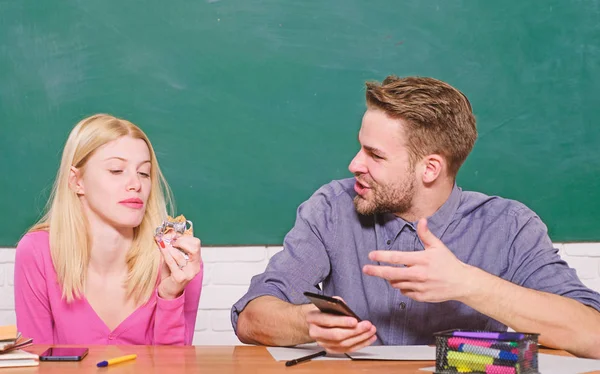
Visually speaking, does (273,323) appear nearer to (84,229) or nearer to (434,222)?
(434,222)

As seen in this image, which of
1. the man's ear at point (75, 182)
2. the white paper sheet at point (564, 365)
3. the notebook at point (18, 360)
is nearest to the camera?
the white paper sheet at point (564, 365)

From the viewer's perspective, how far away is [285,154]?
2.88 meters

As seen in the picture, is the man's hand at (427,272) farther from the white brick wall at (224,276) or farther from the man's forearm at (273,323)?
the white brick wall at (224,276)

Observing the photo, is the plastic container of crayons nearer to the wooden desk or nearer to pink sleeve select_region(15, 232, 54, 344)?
the wooden desk

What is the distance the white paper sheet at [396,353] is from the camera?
5.13ft

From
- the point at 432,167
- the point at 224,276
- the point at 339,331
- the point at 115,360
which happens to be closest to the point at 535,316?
the point at 339,331

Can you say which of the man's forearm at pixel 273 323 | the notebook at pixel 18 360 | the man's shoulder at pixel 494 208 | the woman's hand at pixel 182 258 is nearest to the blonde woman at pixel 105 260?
the woman's hand at pixel 182 258

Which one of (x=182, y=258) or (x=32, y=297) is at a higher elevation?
(x=182, y=258)

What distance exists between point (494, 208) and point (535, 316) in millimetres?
510

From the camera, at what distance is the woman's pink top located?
2143 mm

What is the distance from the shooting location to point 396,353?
163 cm

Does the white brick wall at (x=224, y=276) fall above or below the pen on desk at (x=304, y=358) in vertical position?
above

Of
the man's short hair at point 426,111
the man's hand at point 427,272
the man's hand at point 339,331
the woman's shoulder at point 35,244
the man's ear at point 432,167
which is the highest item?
the man's short hair at point 426,111

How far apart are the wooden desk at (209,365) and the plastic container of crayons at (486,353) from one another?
85 millimetres
